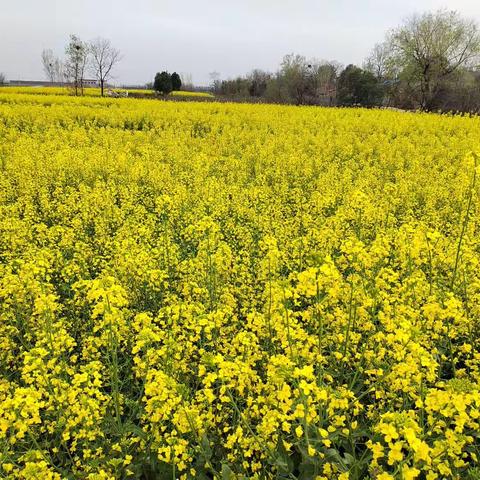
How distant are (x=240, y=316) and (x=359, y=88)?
47130 millimetres

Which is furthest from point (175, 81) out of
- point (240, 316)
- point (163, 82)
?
point (240, 316)

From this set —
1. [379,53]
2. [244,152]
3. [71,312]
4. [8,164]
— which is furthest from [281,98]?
[71,312]

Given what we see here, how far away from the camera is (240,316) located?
4.32 metres

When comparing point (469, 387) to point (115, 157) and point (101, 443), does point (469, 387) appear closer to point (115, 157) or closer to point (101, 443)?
point (101, 443)

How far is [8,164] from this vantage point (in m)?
9.74

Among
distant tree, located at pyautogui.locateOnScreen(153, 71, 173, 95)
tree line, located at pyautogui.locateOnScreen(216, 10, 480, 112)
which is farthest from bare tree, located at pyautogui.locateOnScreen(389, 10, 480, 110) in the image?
distant tree, located at pyautogui.locateOnScreen(153, 71, 173, 95)

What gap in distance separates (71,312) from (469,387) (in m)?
3.72

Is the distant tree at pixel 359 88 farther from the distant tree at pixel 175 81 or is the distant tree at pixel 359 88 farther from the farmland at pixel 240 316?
the farmland at pixel 240 316

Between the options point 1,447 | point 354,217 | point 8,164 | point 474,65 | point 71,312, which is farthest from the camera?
point 474,65

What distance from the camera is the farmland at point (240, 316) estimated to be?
2.31 m

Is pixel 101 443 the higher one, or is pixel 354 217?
pixel 354 217

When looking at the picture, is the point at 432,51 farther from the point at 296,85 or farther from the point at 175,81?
the point at 175,81

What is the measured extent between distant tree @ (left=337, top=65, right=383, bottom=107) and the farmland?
35955mm

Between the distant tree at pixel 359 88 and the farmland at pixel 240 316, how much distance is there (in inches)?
1416
